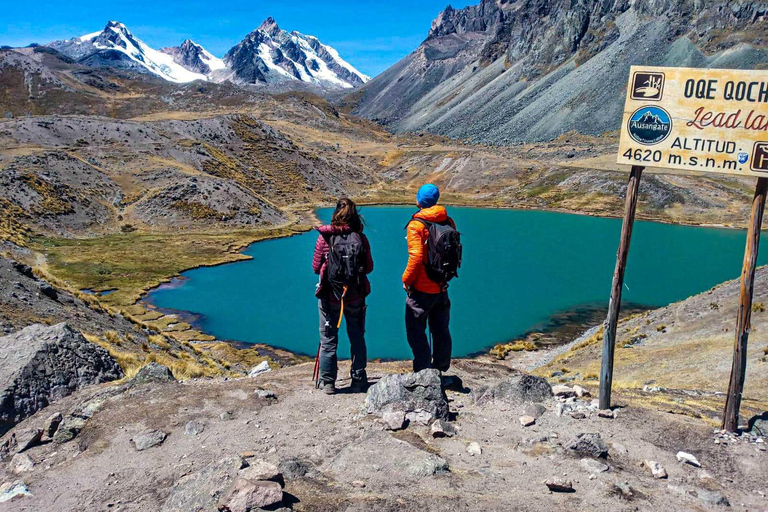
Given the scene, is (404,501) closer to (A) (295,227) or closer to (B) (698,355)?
(B) (698,355)

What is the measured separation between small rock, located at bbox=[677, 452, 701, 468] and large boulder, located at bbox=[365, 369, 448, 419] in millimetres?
3412

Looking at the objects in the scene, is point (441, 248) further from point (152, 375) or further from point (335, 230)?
point (152, 375)

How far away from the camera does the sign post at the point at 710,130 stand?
26.3 feet

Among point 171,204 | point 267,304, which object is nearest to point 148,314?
point 267,304

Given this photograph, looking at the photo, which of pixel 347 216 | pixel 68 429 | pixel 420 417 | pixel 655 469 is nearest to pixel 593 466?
pixel 655 469

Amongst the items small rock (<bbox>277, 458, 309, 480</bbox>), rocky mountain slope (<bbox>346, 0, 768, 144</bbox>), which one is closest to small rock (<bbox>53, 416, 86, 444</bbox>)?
small rock (<bbox>277, 458, 309, 480</bbox>)

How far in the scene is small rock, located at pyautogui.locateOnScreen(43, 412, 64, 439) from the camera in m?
8.03

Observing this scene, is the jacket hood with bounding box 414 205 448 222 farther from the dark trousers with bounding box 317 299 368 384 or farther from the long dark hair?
the dark trousers with bounding box 317 299 368 384

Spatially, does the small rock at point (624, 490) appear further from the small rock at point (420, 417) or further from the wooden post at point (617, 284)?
the wooden post at point (617, 284)

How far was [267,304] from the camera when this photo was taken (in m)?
35.5

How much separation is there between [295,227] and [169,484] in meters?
62.3

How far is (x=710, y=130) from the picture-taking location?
8.28 metres

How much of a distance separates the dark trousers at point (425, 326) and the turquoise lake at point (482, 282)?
16.5 m

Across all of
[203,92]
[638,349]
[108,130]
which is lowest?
[638,349]
